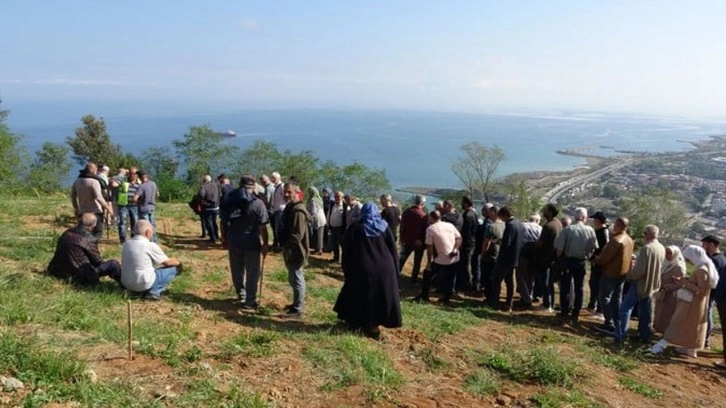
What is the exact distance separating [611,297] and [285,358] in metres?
5.60

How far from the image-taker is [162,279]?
280 inches

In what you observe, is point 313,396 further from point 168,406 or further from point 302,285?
point 302,285

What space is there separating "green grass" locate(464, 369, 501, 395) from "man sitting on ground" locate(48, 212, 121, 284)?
522 centimetres

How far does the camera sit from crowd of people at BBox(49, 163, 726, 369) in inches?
245

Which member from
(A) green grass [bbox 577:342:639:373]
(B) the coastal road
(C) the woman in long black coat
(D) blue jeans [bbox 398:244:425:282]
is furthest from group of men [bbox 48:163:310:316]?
(B) the coastal road

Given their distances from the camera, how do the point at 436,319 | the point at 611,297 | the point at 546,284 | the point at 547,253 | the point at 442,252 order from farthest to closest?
the point at 546,284 < the point at 547,253 < the point at 442,252 < the point at 611,297 < the point at 436,319

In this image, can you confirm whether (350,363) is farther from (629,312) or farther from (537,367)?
(629,312)

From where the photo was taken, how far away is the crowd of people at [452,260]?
6215mm

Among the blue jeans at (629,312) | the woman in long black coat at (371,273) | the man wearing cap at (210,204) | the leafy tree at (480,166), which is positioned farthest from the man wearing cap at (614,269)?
the leafy tree at (480,166)

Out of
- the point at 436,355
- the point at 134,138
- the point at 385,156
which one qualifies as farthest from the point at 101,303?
the point at 134,138

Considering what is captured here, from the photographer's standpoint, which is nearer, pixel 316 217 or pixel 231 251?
pixel 231 251

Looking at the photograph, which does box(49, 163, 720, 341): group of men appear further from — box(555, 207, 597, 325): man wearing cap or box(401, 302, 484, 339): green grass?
box(401, 302, 484, 339): green grass

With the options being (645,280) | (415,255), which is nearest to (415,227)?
(415,255)

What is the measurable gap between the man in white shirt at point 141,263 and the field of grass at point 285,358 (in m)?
0.20
